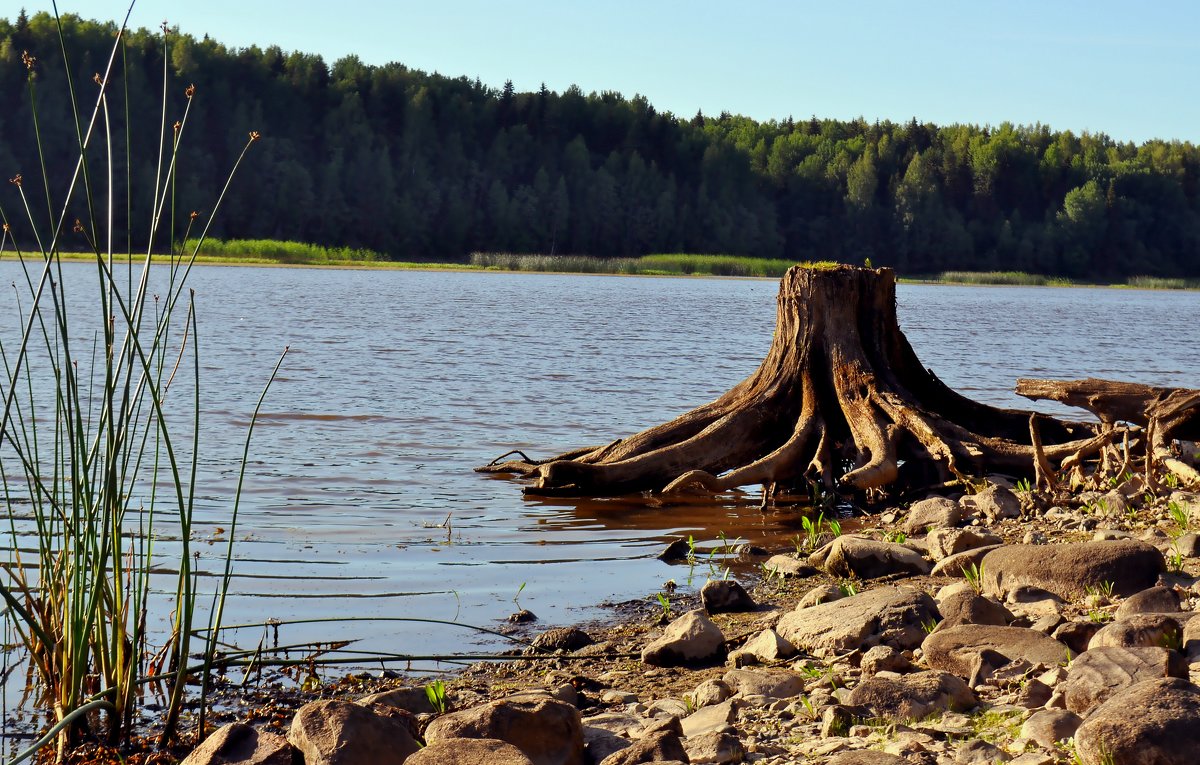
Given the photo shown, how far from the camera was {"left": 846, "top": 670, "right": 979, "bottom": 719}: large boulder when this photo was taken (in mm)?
3037

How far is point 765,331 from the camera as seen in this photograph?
2452 centimetres

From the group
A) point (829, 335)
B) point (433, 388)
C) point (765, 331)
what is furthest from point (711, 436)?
point (765, 331)

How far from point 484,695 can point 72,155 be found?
229ft

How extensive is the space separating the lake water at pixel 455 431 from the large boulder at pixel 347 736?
793 mm

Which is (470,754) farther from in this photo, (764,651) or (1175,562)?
(1175,562)

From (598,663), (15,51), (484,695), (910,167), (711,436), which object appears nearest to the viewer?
(484,695)

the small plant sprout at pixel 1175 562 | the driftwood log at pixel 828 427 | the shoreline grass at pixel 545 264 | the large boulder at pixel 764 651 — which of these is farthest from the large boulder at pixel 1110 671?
the shoreline grass at pixel 545 264

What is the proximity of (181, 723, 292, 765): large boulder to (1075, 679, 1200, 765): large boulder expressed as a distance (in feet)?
5.93

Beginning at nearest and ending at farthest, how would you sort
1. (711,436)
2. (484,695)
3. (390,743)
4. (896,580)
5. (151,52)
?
(390,743)
(484,695)
(896,580)
(711,436)
(151,52)

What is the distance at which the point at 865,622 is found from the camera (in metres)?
3.86

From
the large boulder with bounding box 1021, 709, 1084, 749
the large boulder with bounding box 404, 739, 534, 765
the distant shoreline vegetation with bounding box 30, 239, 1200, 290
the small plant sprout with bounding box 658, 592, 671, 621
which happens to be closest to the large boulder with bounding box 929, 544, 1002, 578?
the small plant sprout with bounding box 658, 592, 671, 621

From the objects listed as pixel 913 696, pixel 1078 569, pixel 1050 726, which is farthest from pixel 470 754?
pixel 1078 569

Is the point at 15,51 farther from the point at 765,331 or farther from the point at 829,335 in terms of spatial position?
the point at 829,335

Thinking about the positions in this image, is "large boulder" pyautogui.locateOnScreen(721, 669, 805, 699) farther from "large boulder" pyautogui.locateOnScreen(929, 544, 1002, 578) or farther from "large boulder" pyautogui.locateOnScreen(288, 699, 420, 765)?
"large boulder" pyautogui.locateOnScreen(929, 544, 1002, 578)
